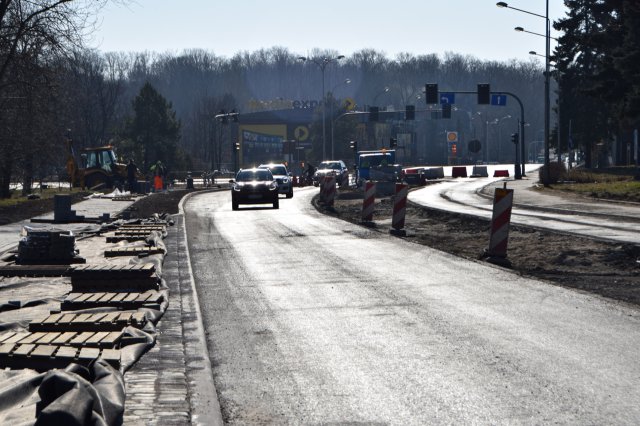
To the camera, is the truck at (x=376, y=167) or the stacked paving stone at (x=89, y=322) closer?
the stacked paving stone at (x=89, y=322)

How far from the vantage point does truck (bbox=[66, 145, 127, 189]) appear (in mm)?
66375

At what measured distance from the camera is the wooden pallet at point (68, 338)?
28.1 feet

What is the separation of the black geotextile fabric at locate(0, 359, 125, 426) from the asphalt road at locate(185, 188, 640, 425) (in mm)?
796

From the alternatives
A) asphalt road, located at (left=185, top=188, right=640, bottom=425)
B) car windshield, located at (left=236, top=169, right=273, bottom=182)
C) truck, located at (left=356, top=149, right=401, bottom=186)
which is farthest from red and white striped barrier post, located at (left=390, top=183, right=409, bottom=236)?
truck, located at (left=356, top=149, right=401, bottom=186)

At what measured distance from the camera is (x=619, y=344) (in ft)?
29.9

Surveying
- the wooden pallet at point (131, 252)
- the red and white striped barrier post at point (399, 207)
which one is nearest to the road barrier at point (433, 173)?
the red and white striped barrier post at point (399, 207)

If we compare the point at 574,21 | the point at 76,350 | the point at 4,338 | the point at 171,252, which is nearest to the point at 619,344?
the point at 76,350

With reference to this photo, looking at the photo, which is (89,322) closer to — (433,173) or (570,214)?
(570,214)

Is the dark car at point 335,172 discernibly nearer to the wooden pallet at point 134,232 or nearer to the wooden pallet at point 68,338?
the wooden pallet at point 134,232

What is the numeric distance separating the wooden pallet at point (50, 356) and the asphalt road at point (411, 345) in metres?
0.90

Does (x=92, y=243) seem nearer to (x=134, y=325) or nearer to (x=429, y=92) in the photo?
(x=134, y=325)

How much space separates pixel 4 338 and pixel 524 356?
15.0 feet

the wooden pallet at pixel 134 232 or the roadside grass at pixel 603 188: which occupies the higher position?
the wooden pallet at pixel 134 232

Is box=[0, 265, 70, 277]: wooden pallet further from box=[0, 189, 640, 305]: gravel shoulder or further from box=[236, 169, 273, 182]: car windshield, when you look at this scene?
box=[236, 169, 273, 182]: car windshield
